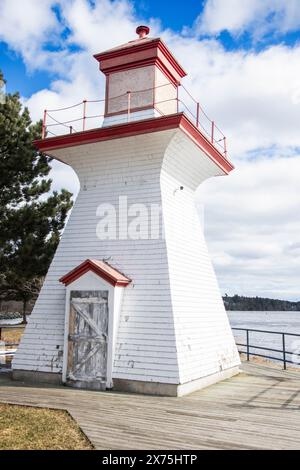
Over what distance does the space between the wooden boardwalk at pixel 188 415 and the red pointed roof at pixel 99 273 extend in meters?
2.03

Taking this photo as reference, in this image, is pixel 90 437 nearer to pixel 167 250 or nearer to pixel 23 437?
pixel 23 437

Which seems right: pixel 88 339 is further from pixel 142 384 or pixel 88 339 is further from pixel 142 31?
pixel 142 31

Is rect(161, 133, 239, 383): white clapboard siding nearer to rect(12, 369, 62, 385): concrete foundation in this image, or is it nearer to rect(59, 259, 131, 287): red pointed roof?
rect(59, 259, 131, 287): red pointed roof

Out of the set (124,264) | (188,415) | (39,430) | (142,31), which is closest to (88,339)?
(124,264)

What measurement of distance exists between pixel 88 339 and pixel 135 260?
1.79 metres

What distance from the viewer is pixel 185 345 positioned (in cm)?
809

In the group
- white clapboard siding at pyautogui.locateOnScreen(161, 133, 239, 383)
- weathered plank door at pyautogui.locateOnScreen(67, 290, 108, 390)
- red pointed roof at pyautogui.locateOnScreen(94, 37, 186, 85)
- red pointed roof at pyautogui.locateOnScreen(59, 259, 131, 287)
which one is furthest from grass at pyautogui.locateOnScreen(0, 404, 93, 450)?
red pointed roof at pyautogui.locateOnScreen(94, 37, 186, 85)

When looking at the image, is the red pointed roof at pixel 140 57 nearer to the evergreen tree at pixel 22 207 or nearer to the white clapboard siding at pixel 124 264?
the white clapboard siding at pixel 124 264

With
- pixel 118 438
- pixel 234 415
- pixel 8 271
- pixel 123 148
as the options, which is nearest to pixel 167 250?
pixel 123 148

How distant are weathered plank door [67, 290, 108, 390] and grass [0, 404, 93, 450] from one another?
1.94 m

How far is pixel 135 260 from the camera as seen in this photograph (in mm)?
8844

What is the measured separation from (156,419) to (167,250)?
3.45m

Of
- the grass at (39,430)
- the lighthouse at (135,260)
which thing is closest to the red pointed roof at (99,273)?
the lighthouse at (135,260)

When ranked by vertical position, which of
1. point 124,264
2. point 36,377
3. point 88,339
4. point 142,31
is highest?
point 142,31
